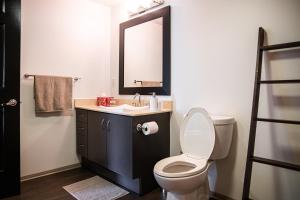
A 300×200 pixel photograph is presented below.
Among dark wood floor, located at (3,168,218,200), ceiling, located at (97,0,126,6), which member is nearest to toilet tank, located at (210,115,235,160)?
dark wood floor, located at (3,168,218,200)

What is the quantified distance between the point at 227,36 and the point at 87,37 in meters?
1.87

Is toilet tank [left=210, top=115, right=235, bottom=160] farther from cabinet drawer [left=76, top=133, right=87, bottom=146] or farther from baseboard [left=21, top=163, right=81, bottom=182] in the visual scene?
baseboard [left=21, top=163, right=81, bottom=182]

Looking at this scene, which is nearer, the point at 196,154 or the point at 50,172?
the point at 196,154

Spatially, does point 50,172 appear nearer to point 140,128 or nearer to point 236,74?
point 140,128

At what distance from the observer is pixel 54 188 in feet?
7.29

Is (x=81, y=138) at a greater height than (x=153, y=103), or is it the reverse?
(x=153, y=103)

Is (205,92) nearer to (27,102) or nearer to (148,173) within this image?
(148,173)

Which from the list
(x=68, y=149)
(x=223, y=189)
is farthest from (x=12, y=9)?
(x=223, y=189)

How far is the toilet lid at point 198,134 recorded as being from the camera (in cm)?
178

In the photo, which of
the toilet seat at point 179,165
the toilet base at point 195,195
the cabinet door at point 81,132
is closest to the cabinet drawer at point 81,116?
the cabinet door at point 81,132

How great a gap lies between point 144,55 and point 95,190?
1646 millimetres

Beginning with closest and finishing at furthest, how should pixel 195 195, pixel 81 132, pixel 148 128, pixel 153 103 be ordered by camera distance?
pixel 195 195, pixel 148 128, pixel 153 103, pixel 81 132

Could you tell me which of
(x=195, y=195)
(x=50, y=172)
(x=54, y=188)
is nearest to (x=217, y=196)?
(x=195, y=195)

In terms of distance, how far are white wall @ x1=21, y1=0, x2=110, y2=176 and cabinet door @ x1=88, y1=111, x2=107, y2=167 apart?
40 cm
